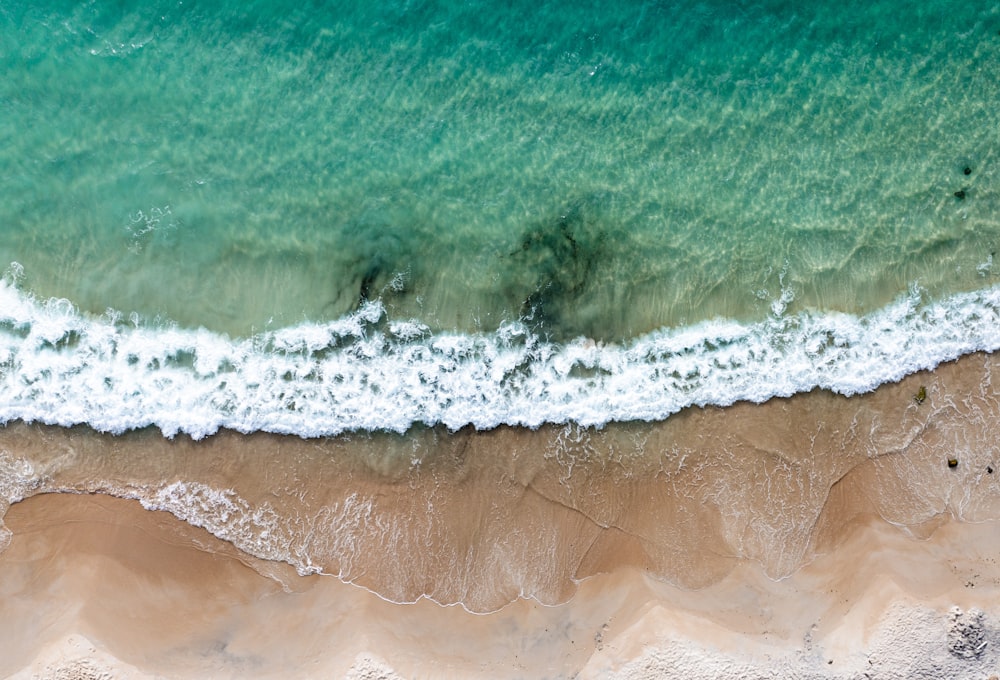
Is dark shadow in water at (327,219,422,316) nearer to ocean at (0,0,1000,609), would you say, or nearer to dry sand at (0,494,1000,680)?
ocean at (0,0,1000,609)

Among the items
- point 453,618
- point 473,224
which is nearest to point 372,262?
point 473,224

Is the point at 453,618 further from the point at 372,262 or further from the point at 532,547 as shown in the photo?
the point at 372,262

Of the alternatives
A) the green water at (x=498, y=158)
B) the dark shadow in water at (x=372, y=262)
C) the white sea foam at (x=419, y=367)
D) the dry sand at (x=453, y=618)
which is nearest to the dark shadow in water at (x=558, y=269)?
the green water at (x=498, y=158)

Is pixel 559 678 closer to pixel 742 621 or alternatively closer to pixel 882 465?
pixel 742 621

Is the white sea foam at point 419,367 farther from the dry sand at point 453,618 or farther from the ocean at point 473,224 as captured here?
the dry sand at point 453,618

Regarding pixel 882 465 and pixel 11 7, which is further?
pixel 11 7

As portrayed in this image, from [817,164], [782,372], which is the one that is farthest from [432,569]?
[817,164]
